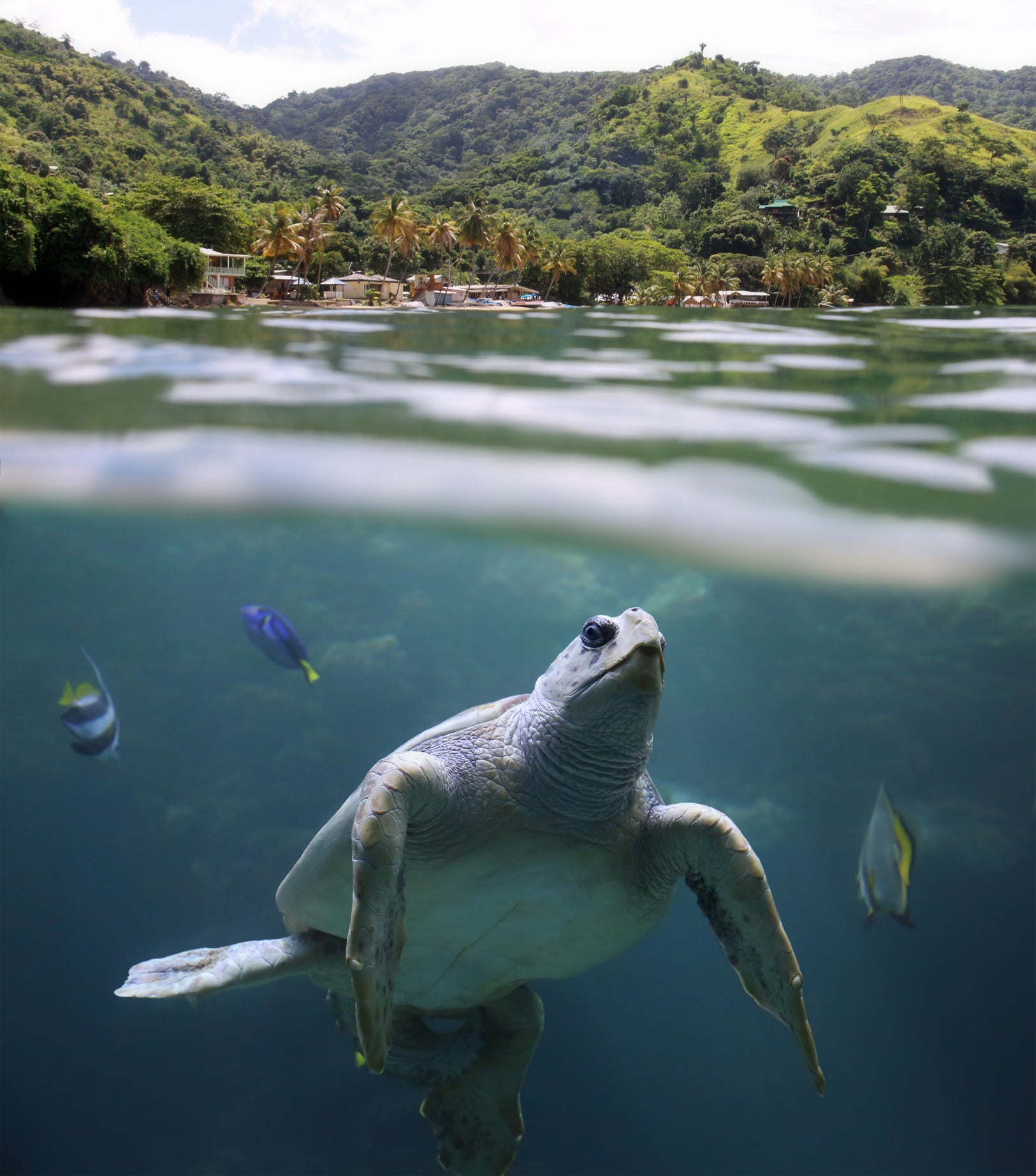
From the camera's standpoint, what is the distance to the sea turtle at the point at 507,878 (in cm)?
275

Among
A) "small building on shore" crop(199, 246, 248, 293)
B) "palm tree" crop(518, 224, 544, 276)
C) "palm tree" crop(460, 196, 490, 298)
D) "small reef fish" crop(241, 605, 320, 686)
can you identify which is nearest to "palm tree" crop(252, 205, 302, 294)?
"small building on shore" crop(199, 246, 248, 293)

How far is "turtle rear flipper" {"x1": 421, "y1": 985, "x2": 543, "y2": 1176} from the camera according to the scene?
4.38 m

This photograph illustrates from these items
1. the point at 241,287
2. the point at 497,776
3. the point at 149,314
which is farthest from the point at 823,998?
the point at 241,287

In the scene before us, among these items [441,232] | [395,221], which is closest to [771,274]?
[441,232]

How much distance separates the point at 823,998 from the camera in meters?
10.6

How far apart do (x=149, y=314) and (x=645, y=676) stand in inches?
256

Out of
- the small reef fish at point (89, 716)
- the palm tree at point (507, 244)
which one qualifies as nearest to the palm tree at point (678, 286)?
the palm tree at point (507, 244)

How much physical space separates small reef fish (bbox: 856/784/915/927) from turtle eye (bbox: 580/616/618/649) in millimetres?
1890

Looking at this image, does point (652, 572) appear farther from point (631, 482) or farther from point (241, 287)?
point (241, 287)

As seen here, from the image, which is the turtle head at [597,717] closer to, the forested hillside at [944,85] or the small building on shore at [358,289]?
the small building on shore at [358,289]

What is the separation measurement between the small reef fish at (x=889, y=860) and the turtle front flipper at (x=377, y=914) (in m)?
2.47

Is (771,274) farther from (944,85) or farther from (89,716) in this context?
(944,85)

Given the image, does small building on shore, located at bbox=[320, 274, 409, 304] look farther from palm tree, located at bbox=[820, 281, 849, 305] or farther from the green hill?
palm tree, located at bbox=[820, 281, 849, 305]

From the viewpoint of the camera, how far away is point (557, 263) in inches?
1863
